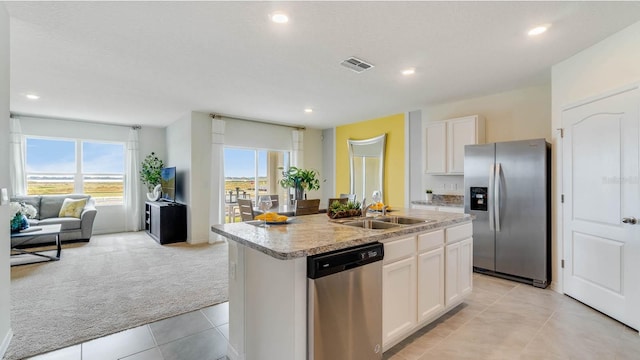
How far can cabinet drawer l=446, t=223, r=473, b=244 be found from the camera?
2.65 metres

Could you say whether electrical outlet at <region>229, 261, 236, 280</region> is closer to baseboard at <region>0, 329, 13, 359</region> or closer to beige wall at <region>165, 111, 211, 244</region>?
baseboard at <region>0, 329, 13, 359</region>

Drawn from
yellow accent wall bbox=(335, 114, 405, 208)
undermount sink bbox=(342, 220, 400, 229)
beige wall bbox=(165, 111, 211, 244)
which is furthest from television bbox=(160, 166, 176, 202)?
undermount sink bbox=(342, 220, 400, 229)

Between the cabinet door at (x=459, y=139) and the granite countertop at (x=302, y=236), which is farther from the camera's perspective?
the cabinet door at (x=459, y=139)

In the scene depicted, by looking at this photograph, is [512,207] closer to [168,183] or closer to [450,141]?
[450,141]

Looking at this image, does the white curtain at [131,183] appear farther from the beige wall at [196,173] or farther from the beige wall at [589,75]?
the beige wall at [589,75]

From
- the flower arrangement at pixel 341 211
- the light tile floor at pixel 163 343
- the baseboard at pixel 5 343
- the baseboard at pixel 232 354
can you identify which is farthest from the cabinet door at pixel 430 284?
the baseboard at pixel 5 343

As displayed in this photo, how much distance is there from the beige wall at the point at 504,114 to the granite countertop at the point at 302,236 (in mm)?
2714

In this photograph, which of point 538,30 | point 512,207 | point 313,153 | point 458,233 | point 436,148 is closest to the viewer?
point 538,30

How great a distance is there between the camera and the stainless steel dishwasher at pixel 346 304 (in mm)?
1602

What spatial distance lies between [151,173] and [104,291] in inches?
166

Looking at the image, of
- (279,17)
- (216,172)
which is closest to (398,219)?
(279,17)

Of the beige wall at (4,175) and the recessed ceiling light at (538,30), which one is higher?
the recessed ceiling light at (538,30)

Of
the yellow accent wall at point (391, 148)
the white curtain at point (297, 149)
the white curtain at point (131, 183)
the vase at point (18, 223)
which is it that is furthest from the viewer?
the white curtain at point (297, 149)

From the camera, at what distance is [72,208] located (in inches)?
232
